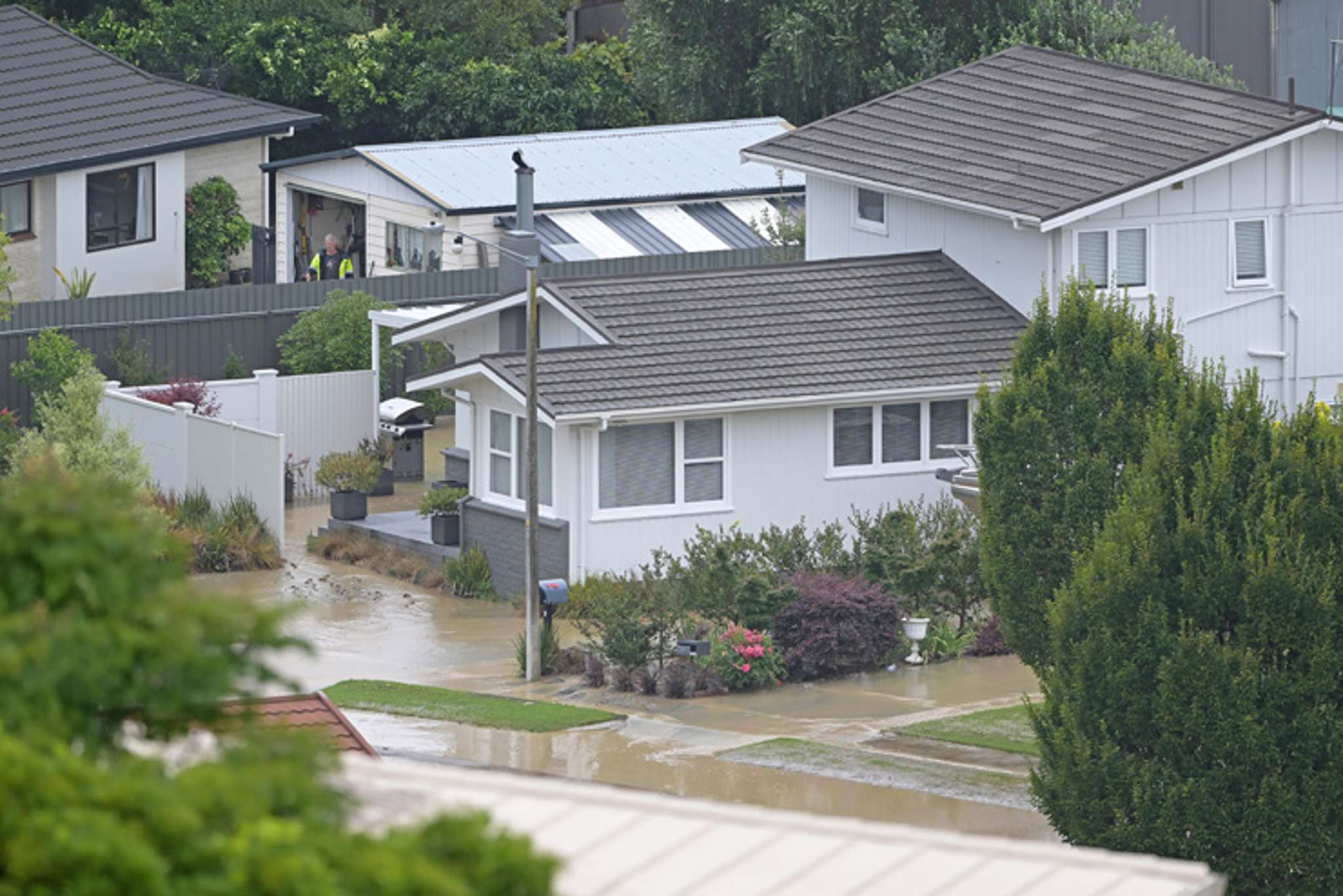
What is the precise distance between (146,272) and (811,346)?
690 inches

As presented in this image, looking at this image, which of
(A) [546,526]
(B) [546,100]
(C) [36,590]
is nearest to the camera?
(C) [36,590]

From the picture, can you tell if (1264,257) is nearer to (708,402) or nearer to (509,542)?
(708,402)

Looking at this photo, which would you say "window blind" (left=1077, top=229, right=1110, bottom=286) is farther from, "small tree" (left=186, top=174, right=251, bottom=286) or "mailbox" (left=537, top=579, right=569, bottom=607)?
"small tree" (left=186, top=174, right=251, bottom=286)

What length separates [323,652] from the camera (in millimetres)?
24688

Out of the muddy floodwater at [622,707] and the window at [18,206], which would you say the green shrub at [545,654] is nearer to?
the muddy floodwater at [622,707]

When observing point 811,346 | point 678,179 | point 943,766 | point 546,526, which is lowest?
point 943,766

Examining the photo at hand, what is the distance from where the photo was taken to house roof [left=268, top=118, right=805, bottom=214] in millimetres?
42625

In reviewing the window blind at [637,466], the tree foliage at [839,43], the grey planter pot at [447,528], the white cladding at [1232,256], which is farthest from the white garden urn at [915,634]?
the tree foliage at [839,43]

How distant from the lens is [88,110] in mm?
42281

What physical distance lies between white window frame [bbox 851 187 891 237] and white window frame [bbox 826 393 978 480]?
4.60m

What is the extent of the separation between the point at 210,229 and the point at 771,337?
59.9ft

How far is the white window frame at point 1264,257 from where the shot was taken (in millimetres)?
30734

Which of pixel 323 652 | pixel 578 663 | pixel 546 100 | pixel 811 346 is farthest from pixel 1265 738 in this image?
pixel 546 100

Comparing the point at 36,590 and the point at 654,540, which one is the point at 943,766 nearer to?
the point at 654,540
